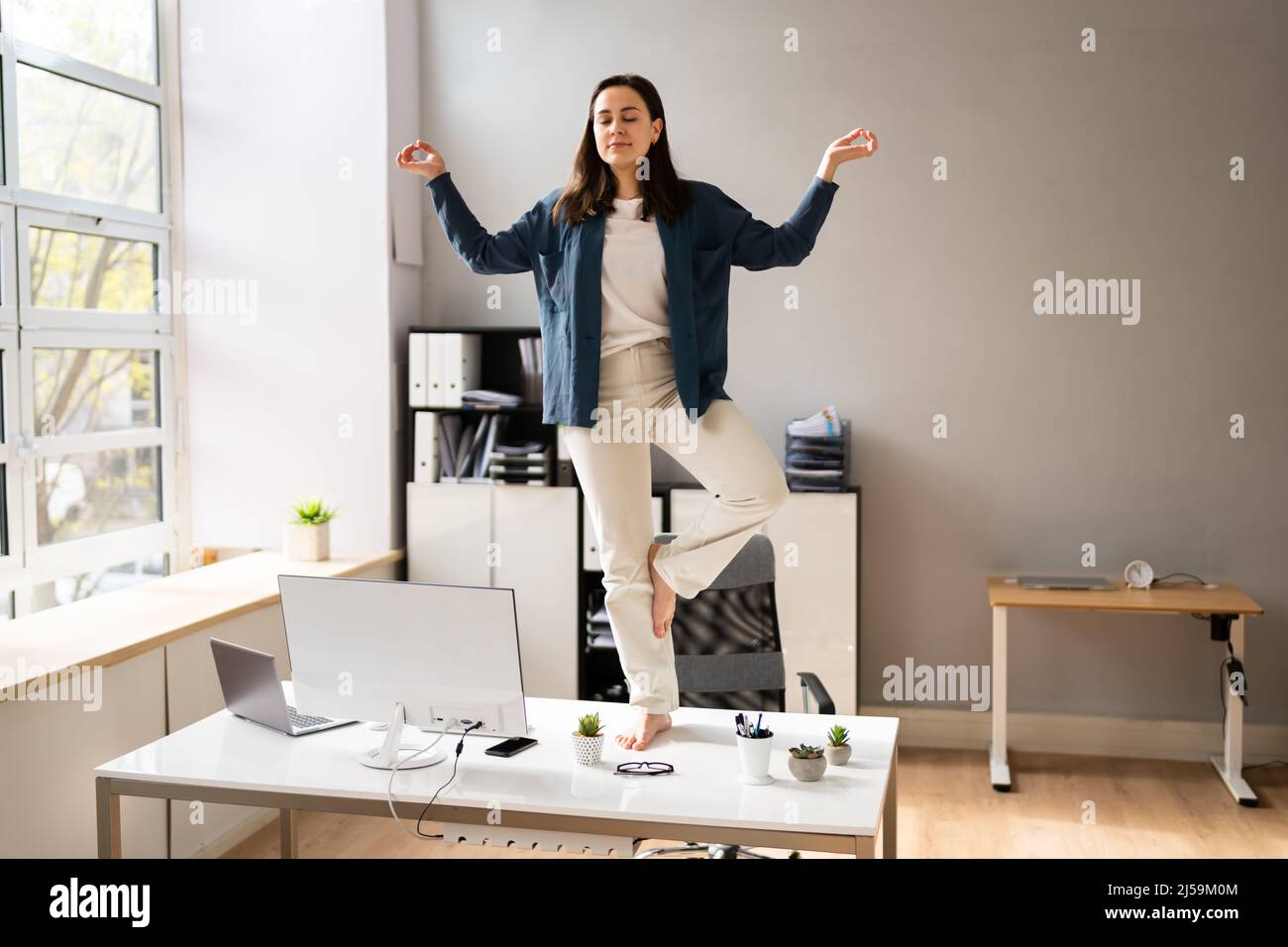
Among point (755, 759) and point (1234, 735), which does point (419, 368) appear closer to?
point (755, 759)

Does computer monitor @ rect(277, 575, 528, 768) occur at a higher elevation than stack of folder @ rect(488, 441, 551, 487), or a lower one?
lower

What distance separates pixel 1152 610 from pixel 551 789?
2.82 meters

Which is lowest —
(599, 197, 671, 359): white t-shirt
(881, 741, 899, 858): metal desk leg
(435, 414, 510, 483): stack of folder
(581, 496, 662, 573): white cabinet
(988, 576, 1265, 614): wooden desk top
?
(881, 741, 899, 858): metal desk leg

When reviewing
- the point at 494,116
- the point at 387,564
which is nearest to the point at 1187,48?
the point at 494,116

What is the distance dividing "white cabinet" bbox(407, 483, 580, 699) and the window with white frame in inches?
43.8

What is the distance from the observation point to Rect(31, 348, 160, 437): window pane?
4309mm

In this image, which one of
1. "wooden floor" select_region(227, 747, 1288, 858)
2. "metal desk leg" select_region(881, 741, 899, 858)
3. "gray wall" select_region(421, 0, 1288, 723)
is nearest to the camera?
"metal desk leg" select_region(881, 741, 899, 858)

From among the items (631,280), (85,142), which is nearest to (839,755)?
(631,280)

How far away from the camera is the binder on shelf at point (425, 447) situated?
4.96m

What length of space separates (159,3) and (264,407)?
1710 millimetres

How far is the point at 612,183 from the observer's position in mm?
2873

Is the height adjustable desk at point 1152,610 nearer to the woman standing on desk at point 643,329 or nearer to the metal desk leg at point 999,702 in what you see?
the metal desk leg at point 999,702

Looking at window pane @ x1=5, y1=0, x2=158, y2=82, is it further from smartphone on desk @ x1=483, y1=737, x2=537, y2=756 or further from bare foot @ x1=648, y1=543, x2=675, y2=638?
smartphone on desk @ x1=483, y1=737, x2=537, y2=756

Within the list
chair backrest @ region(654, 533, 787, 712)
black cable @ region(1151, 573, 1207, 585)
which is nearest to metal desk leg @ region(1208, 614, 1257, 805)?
black cable @ region(1151, 573, 1207, 585)
